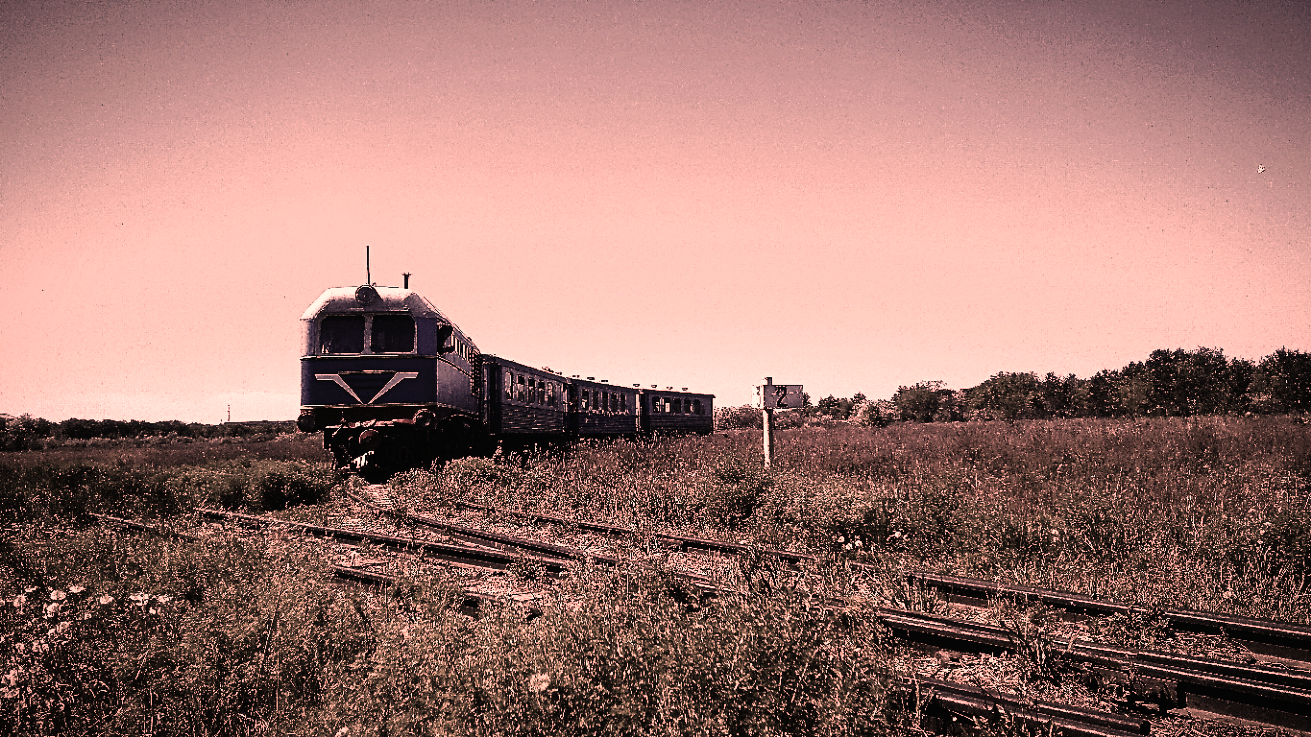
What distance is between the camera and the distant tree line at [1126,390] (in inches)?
2675

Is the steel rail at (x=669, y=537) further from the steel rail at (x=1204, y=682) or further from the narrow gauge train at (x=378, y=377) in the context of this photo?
the narrow gauge train at (x=378, y=377)

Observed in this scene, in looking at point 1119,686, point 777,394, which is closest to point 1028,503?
point 777,394

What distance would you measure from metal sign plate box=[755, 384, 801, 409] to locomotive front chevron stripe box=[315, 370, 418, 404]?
726 cm

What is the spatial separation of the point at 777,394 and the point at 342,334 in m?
9.20

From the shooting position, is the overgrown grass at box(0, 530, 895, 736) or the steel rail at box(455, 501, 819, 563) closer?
the overgrown grass at box(0, 530, 895, 736)

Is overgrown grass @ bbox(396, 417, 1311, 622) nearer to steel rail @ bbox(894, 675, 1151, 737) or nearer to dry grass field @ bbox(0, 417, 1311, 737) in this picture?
dry grass field @ bbox(0, 417, 1311, 737)

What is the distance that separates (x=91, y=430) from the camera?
165 ft

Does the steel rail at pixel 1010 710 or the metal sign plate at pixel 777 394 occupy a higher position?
the metal sign plate at pixel 777 394

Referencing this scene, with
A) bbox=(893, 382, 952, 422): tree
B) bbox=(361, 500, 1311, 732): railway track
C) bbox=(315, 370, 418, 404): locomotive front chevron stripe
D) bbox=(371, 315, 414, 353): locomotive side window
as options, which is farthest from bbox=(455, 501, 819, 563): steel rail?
bbox=(893, 382, 952, 422): tree

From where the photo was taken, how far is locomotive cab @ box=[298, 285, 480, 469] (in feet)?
40.8

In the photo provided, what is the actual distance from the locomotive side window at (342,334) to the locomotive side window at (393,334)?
32 cm

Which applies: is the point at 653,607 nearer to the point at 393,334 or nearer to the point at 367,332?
the point at 393,334

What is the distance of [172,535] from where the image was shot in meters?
7.07

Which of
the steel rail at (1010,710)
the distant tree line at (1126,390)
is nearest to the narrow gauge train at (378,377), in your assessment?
the steel rail at (1010,710)
